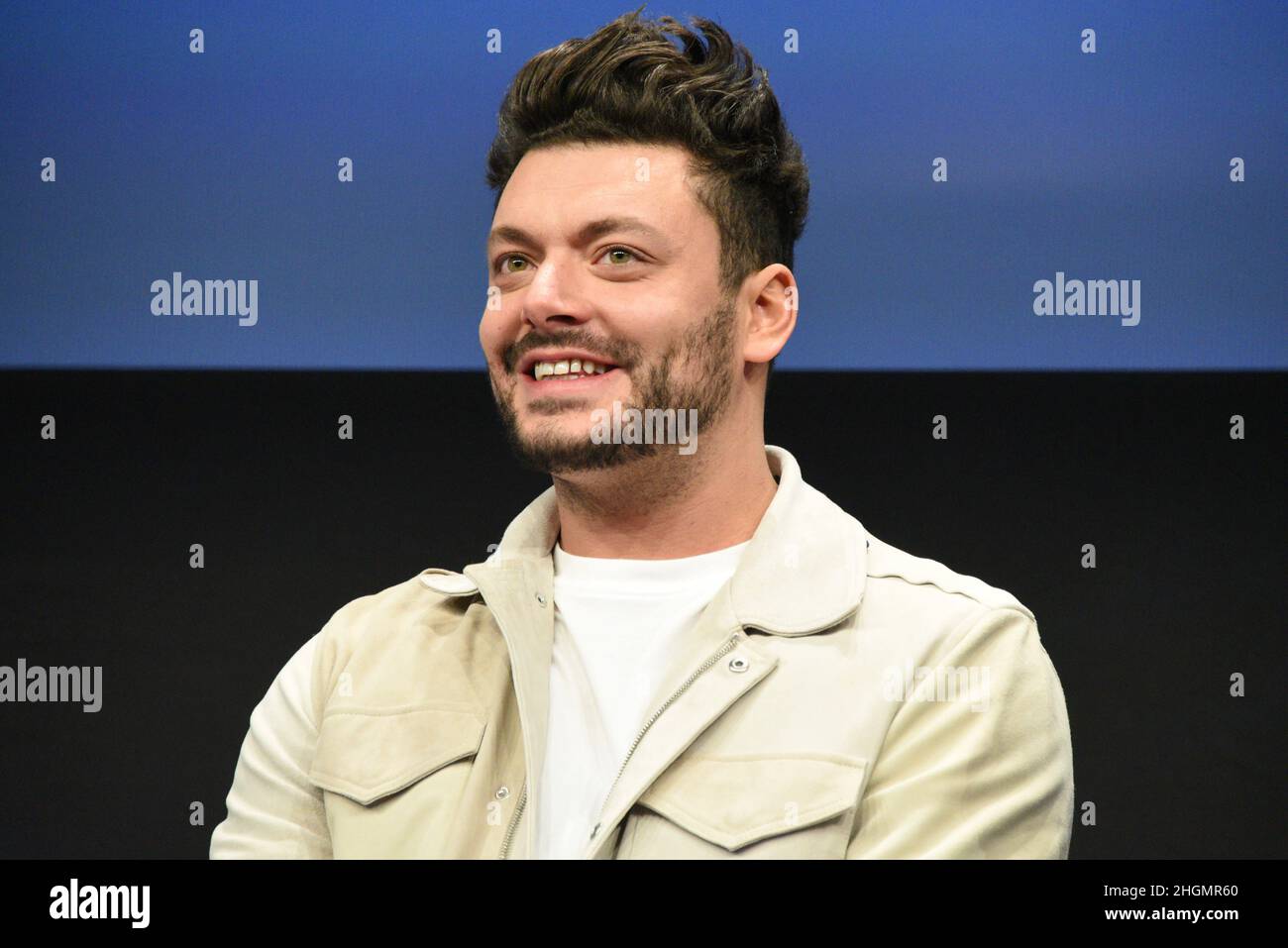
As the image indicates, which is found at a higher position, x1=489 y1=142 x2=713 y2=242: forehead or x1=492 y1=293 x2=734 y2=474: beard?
x1=489 y1=142 x2=713 y2=242: forehead

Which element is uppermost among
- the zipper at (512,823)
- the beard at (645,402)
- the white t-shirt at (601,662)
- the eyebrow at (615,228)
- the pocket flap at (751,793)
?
the eyebrow at (615,228)

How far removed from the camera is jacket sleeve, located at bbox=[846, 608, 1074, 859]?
2.05 m

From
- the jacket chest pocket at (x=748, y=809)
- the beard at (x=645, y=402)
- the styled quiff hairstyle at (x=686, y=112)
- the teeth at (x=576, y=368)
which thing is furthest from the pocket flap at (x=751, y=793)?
the styled quiff hairstyle at (x=686, y=112)

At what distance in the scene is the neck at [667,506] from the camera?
2336 millimetres

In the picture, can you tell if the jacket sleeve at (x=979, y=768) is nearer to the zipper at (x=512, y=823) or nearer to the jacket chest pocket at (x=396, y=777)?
the zipper at (x=512, y=823)

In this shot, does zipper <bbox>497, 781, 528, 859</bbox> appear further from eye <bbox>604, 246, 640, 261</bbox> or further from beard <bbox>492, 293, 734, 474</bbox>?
eye <bbox>604, 246, 640, 261</bbox>

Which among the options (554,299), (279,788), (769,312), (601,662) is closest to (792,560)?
(601,662)

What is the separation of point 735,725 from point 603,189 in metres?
0.85

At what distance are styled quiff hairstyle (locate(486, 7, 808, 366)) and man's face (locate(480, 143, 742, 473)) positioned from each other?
4 cm

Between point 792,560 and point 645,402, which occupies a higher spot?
point 645,402

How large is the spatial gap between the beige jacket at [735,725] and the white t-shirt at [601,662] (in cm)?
3

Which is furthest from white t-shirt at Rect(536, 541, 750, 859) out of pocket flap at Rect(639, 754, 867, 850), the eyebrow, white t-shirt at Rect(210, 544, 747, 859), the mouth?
the eyebrow

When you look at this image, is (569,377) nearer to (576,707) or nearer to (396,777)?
(576,707)

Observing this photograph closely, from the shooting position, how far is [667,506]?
2357 millimetres
